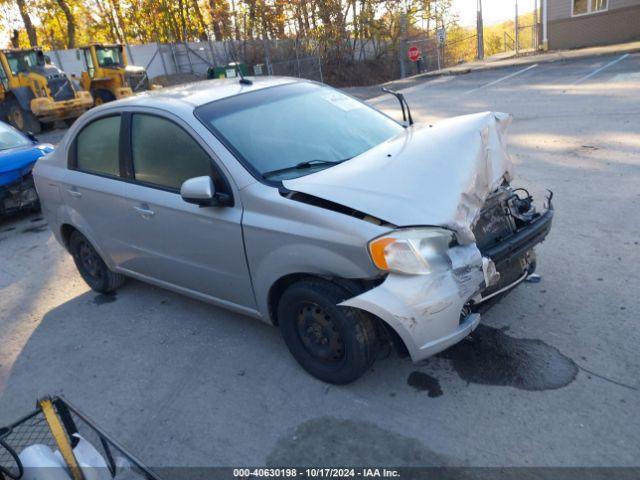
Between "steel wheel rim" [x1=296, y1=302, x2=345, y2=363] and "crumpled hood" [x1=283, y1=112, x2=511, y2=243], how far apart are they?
2.23 feet

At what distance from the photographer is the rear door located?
3357 mm

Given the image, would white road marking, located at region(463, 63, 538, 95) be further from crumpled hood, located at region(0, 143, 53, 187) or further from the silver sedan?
the silver sedan

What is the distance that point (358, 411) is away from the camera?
2.97 metres

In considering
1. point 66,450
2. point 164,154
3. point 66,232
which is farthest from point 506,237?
point 66,232

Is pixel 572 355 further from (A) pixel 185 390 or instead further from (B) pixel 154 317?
(B) pixel 154 317

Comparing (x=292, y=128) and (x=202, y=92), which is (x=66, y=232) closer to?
(x=202, y=92)

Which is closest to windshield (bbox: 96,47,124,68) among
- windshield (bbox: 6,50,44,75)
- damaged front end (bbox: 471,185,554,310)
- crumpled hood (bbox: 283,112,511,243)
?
windshield (bbox: 6,50,44,75)

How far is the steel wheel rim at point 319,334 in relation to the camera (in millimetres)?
3035

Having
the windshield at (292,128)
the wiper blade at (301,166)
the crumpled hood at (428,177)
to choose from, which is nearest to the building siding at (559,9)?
the windshield at (292,128)

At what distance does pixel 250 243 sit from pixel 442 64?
2620 cm

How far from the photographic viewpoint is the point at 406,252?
105 inches

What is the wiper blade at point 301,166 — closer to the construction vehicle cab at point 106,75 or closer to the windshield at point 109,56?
the construction vehicle cab at point 106,75

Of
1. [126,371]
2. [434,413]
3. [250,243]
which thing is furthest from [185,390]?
[434,413]

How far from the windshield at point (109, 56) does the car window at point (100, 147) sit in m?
17.2
